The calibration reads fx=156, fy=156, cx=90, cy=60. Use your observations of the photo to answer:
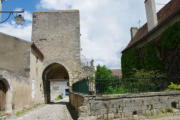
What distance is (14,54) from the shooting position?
411 inches

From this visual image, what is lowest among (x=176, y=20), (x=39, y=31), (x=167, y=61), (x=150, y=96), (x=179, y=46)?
(x=150, y=96)

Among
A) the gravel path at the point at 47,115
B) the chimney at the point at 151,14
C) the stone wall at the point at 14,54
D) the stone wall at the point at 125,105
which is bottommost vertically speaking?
the gravel path at the point at 47,115

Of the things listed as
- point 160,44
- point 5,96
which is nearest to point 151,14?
point 160,44

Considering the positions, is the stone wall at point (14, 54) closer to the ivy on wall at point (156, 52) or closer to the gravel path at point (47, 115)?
the gravel path at point (47, 115)

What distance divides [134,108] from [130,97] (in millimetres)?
439

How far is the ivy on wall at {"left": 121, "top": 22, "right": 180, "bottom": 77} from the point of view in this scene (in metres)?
9.07

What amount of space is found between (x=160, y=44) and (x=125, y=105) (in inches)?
264

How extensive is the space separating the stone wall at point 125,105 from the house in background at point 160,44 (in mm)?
3395

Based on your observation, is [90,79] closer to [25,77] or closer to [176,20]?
[25,77]

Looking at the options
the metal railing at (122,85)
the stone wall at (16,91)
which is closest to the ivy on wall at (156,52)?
the metal railing at (122,85)

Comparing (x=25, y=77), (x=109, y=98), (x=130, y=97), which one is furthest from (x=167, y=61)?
(x=25, y=77)

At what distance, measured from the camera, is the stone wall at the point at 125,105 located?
5.45 metres

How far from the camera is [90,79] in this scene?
6035mm

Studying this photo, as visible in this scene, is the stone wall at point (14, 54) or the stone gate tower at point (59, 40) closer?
the stone wall at point (14, 54)
